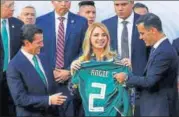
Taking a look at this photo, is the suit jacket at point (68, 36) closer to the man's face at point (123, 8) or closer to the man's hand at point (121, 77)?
the man's face at point (123, 8)

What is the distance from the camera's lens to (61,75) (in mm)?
6047

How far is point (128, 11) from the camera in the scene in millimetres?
6520

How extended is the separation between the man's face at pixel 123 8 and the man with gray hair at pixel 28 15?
108cm

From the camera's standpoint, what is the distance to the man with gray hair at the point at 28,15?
6965mm

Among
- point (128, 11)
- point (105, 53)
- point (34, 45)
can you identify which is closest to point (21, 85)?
point (34, 45)

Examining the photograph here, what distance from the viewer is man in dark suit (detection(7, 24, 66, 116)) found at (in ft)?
17.6

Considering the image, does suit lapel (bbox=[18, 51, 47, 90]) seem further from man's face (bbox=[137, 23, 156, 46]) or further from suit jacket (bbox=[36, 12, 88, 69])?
man's face (bbox=[137, 23, 156, 46])

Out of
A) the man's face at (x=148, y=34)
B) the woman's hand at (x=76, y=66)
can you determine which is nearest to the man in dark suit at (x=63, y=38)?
the woman's hand at (x=76, y=66)

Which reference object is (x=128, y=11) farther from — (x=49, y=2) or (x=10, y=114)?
(x=10, y=114)

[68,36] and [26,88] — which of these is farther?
[68,36]

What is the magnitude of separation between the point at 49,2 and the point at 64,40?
2.64 feet

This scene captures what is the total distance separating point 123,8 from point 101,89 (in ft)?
4.26

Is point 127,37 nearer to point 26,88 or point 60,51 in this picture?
point 60,51

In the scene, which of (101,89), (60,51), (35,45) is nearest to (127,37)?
(60,51)
